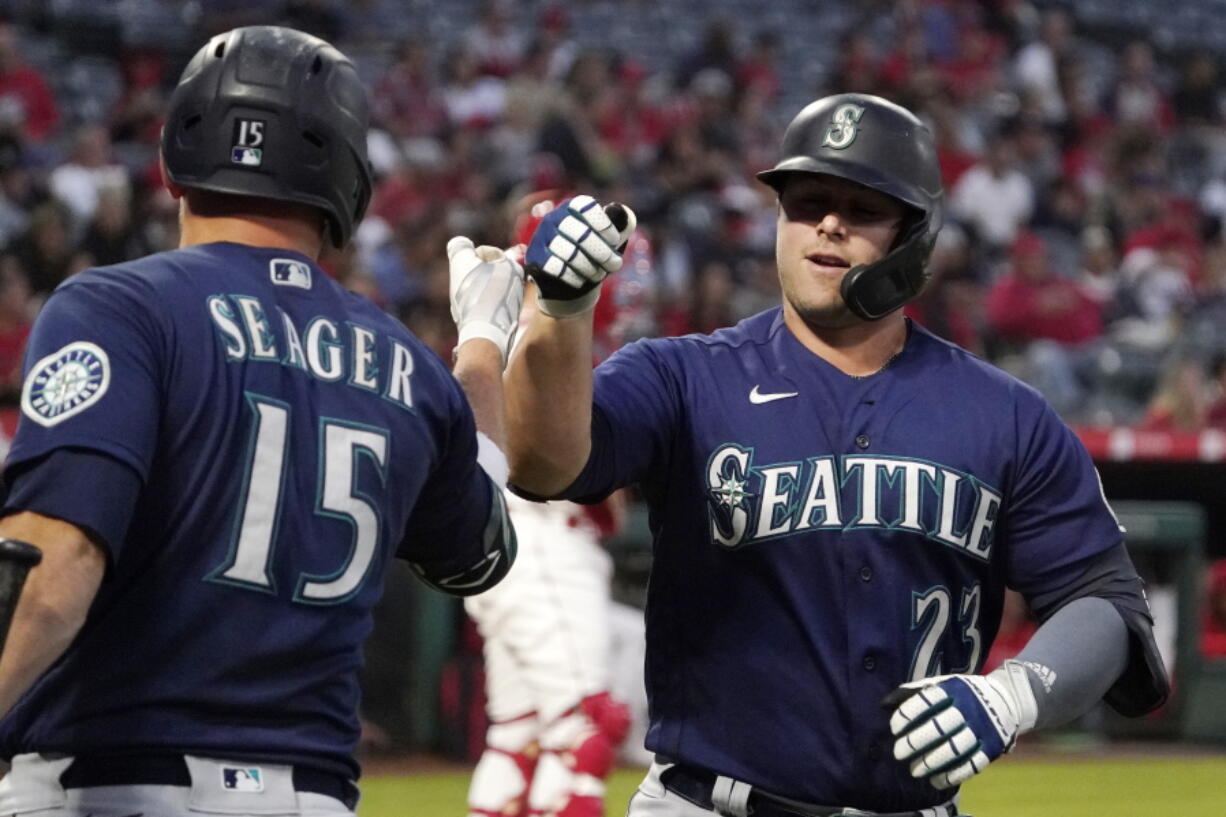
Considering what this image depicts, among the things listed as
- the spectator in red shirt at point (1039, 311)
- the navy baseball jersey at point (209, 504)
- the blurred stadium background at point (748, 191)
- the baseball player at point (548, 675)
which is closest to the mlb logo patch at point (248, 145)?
the navy baseball jersey at point (209, 504)

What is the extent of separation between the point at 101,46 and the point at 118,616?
12251 mm

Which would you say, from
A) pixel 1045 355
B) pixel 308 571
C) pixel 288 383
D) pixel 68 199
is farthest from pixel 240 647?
pixel 1045 355

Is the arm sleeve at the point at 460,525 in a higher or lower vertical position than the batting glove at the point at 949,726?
higher

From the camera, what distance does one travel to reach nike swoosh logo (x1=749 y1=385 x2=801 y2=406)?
11.2 feet

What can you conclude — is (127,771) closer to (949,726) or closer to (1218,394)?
(949,726)

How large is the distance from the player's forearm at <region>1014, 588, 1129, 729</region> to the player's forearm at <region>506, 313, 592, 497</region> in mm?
842

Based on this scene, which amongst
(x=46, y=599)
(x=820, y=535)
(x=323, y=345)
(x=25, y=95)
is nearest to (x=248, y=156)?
(x=323, y=345)

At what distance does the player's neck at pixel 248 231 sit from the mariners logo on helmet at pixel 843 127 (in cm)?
120

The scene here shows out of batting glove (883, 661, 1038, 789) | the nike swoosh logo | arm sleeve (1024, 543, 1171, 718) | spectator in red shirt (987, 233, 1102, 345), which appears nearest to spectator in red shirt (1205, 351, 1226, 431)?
spectator in red shirt (987, 233, 1102, 345)

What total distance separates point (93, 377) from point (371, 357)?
42 cm

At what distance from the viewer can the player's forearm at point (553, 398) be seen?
3121 millimetres

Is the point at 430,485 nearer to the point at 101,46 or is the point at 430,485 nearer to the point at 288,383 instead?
the point at 288,383

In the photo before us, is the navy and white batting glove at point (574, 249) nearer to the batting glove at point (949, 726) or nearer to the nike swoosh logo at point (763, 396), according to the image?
the nike swoosh logo at point (763, 396)

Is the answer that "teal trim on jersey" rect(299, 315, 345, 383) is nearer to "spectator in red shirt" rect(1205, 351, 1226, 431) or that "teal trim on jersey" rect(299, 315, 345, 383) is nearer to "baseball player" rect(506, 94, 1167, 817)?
"baseball player" rect(506, 94, 1167, 817)
